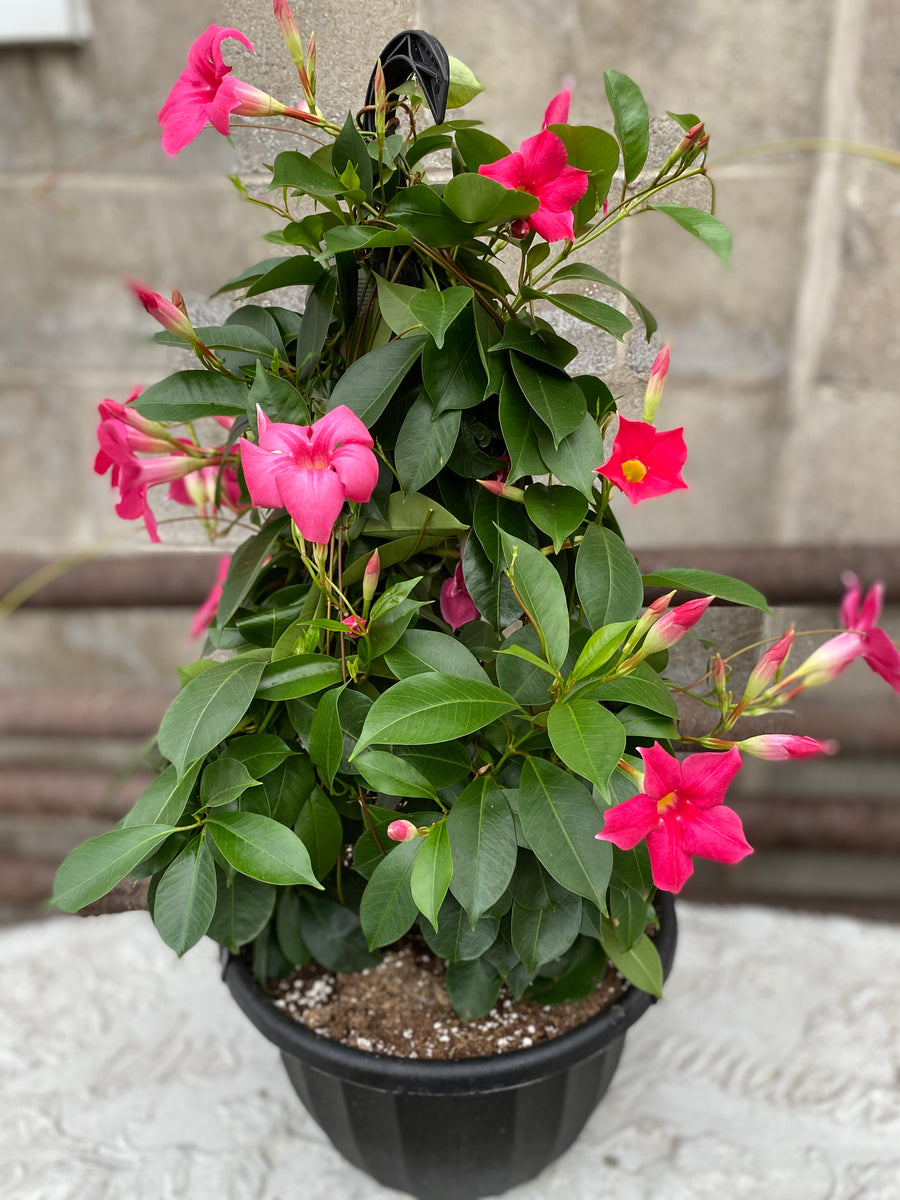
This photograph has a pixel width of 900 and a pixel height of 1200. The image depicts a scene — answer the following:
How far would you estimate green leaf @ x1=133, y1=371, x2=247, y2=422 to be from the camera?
0.55m

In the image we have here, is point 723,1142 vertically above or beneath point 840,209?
beneath

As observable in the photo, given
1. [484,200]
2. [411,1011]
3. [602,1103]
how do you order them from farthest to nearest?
[602,1103]
[411,1011]
[484,200]

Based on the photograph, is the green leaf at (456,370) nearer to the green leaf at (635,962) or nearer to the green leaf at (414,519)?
the green leaf at (414,519)

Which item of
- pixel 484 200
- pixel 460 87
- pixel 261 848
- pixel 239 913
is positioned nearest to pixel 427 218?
pixel 484 200

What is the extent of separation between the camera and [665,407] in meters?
1.27

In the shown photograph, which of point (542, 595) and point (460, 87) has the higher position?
point (460, 87)

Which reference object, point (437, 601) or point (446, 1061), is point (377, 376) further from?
point (446, 1061)

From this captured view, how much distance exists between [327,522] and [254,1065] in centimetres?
68

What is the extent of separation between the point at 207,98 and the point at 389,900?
1.59ft

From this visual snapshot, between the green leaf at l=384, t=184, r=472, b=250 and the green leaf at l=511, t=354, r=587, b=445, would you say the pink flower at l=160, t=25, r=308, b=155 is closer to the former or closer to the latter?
the green leaf at l=384, t=184, r=472, b=250

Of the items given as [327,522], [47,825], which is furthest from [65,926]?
[327,522]

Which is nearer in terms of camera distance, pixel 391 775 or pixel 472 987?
pixel 391 775

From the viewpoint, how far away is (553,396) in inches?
19.4

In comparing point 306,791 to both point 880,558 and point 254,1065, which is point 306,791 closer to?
point 254,1065
